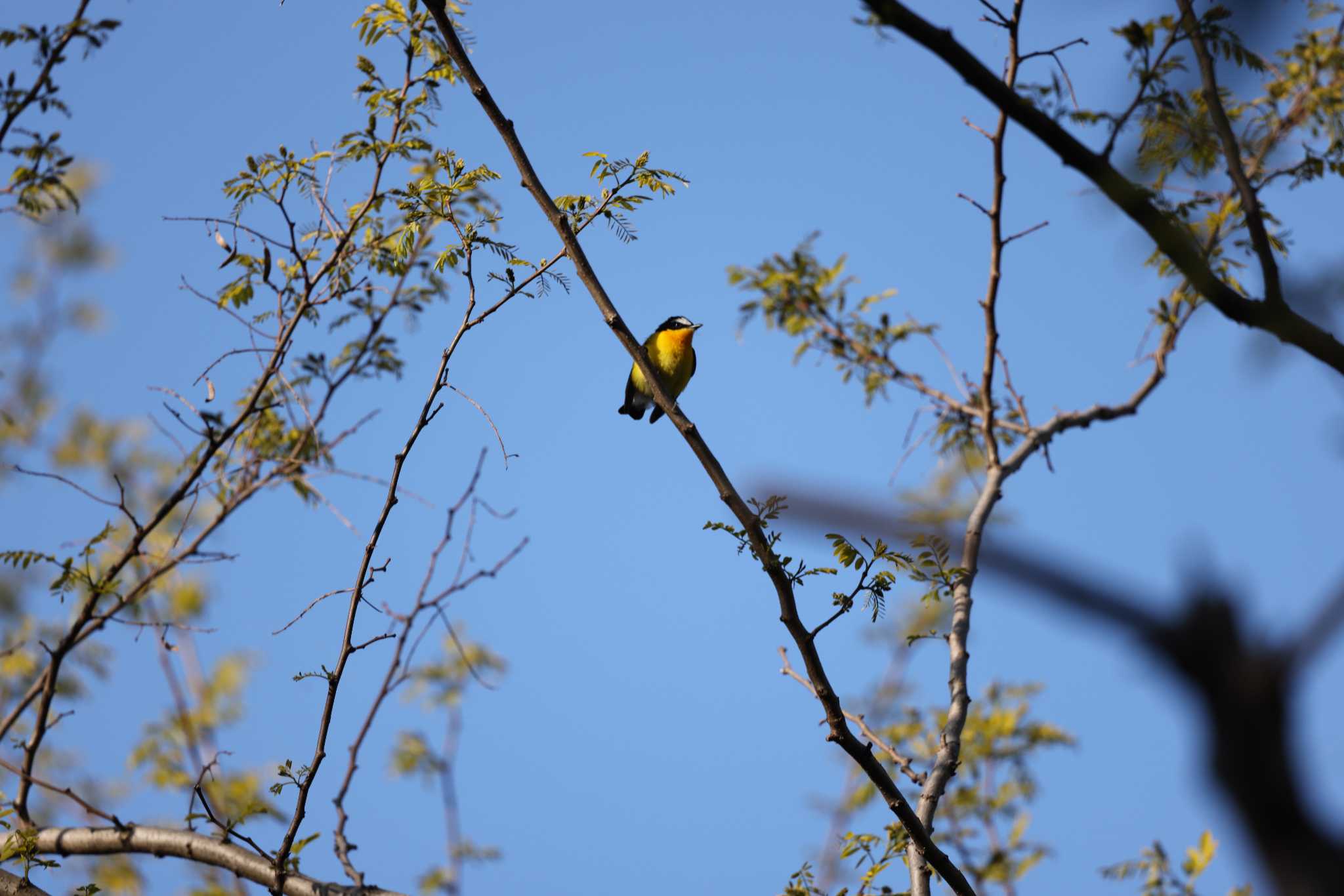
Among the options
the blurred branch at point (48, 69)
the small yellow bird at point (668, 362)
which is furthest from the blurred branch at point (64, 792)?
the small yellow bird at point (668, 362)

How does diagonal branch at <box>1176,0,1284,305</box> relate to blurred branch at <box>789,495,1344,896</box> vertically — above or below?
above

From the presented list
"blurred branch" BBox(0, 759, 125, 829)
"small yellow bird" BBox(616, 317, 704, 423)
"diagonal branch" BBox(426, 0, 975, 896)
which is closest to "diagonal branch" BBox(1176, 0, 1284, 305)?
"diagonal branch" BBox(426, 0, 975, 896)

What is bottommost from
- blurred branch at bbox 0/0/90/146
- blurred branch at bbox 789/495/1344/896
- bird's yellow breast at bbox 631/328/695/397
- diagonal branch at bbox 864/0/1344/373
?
blurred branch at bbox 789/495/1344/896

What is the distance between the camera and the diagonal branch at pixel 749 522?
2861mm

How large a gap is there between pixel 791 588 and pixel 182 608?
633 centimetres

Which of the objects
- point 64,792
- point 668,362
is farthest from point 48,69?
point 668,362

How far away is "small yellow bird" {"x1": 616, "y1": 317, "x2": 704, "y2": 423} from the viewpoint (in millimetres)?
9508

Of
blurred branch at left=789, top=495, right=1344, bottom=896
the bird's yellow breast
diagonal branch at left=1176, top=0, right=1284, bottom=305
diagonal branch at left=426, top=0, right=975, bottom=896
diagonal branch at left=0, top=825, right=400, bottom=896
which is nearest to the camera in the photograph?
blurred branch at left=789, top=495, right=1344, bottom=896

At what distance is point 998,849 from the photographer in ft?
21.8

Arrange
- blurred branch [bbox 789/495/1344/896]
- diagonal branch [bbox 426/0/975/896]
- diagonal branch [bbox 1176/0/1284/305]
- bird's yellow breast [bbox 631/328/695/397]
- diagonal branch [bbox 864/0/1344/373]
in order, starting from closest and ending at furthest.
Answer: blurred branch [bbox 789/495/1344/896] < diagonal branch [bbox 864/0/1344/373] < diagonal branch [bbox 1176/0/1284/305] < diagonal branch [bbox 426/0/975/896] < bird's yellow breast [bbox 631/328/695/397]

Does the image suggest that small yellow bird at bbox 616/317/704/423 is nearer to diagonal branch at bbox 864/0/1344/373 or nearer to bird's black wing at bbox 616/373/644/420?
bird's black wing at bbox 616/373/644/420

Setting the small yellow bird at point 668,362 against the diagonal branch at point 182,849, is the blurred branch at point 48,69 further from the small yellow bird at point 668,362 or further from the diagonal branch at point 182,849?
the small yellow bird at point 668,362

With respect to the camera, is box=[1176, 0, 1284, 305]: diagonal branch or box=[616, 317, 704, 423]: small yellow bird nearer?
box=[1176, 0, 1284, 305]: diagonal branch

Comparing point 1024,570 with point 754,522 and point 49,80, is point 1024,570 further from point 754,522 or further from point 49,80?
point 49,80
